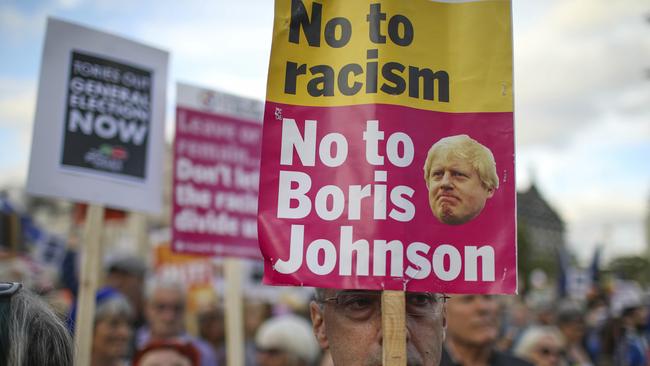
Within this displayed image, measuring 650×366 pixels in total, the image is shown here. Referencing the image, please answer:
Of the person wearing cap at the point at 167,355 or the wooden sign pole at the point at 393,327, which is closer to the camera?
the wooden sign pole at the point at 393,327

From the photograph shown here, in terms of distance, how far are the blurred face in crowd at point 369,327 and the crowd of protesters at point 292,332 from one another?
0.91m

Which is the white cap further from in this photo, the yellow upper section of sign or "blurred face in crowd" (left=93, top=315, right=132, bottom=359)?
the yellow upper section of sign

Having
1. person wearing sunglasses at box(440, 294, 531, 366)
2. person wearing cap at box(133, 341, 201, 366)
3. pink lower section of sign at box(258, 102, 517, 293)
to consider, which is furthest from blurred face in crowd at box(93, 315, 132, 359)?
pink lower section of sign at box(258, 102, 517, 293)

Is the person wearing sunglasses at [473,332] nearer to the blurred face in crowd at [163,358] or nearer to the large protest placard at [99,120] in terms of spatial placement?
the blurred face in crowd at [163,358]

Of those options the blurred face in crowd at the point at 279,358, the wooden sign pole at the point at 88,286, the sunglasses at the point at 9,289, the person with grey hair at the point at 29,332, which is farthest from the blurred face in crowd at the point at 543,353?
the sunglasses at the point at 9,289

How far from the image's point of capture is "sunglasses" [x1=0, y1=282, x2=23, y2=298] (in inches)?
73.9

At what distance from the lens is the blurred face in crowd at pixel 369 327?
8.14ft

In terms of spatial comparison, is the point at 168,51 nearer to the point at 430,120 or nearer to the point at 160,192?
the point at 160,192

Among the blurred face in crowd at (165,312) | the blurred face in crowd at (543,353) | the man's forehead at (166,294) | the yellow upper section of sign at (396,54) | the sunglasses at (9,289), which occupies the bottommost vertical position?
the blurred face in crowd at (543,353)

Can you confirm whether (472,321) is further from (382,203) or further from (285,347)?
(382,203)

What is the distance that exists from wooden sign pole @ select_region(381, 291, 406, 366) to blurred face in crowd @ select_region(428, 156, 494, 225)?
326 millimetres

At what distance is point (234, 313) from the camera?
600 centimetres

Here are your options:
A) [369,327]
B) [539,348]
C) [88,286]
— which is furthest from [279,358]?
[369,327]

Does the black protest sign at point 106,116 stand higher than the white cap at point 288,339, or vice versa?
the black protest sign at point 106,116
